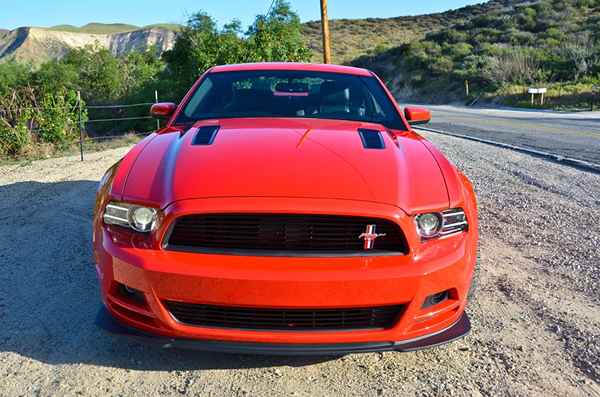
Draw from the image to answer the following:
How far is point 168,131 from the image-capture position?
11.3 feet

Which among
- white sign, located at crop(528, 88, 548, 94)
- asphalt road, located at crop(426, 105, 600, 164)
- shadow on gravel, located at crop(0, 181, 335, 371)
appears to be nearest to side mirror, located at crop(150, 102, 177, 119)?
shadow on gravel, located at crop(0, 181, 335, 371)

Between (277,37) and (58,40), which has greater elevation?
(58,40)

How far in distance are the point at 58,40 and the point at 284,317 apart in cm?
13934

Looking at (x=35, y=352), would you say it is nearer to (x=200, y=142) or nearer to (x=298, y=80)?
(x=200, y=142)

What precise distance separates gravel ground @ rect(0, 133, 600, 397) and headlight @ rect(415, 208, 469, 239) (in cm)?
69

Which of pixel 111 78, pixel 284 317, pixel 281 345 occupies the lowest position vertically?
pixel 281 345

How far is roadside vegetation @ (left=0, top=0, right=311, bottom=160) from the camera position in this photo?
1104cm

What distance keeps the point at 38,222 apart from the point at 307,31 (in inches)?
3115

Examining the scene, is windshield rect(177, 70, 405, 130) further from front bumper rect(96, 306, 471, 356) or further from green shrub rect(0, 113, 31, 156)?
green shrub rect(0, 113, 31, 156)

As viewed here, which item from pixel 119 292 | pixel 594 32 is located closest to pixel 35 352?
pixel 119 292

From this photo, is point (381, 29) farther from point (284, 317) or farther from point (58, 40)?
point (284, 317)

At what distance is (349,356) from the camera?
9.27ft

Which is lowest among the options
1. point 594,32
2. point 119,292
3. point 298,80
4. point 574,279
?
point 574,279

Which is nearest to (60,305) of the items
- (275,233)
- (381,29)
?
(275,233)
